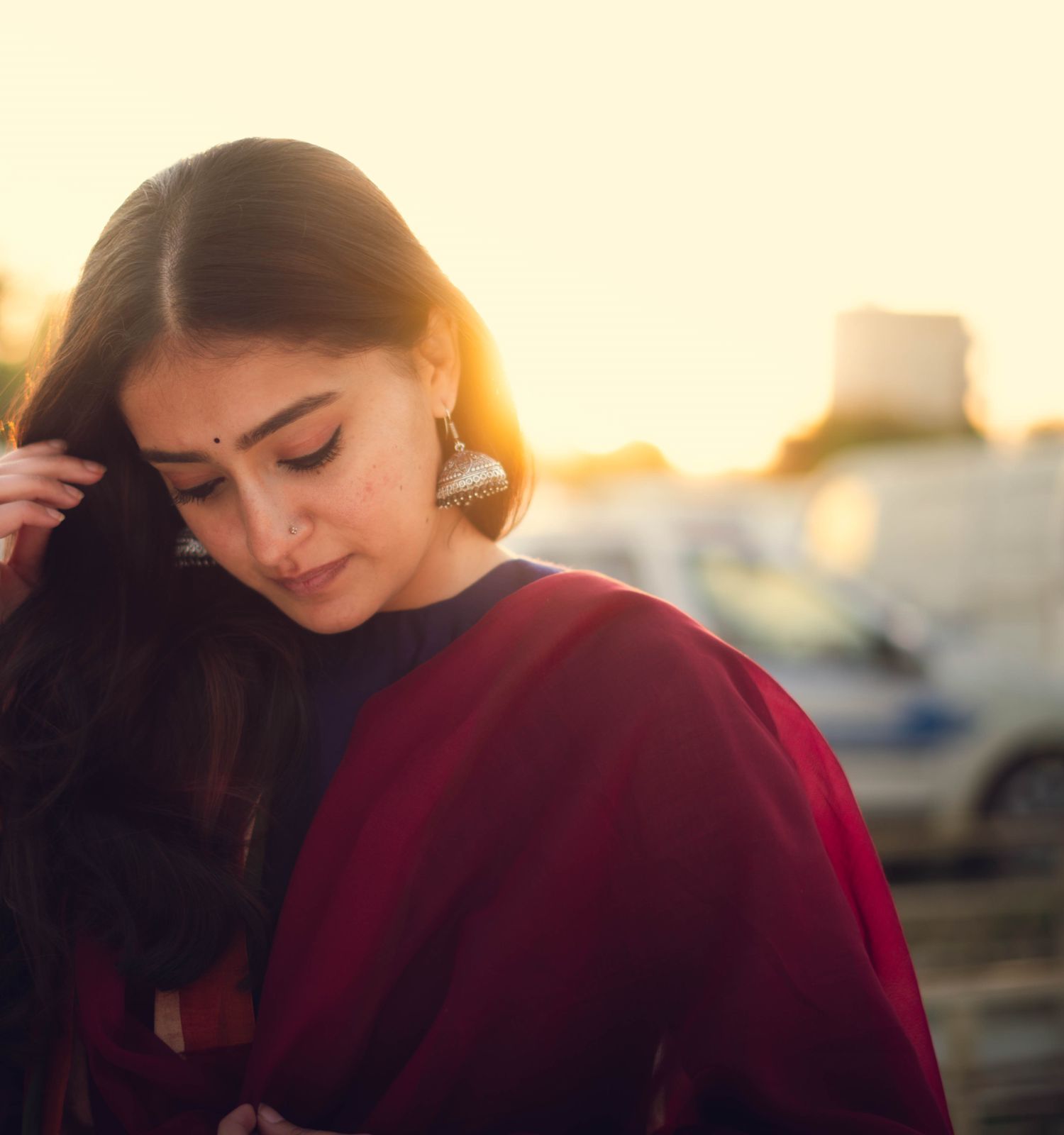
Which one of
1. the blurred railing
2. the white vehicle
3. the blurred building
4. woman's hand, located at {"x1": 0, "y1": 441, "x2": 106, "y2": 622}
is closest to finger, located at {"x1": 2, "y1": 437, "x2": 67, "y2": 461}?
woman's hand, located at {"x1": 0, "y1": 441, "x2": 106, "y2": 622}

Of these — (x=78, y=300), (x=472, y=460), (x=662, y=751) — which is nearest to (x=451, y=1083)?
(x=662, y=751)

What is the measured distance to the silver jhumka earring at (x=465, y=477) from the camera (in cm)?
159

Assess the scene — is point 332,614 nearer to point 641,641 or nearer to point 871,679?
point 641,641

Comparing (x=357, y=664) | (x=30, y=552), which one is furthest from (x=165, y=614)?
(x=357, y=664)

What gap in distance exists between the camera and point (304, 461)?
1427mm

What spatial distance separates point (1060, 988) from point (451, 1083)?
295cm

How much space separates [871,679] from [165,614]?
476cm

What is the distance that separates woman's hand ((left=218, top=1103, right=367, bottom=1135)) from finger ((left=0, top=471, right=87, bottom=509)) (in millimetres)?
909

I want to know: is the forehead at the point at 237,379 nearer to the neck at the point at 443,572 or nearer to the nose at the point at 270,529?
the nose at the point at 270,529

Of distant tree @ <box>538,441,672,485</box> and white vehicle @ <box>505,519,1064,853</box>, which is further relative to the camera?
distant tree @ <box>538,441,672,485</box>

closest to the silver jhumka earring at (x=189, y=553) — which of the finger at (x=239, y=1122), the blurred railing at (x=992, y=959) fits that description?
the finger at (x=239, y=1122)

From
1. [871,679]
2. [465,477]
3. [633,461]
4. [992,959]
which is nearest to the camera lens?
[465,477]

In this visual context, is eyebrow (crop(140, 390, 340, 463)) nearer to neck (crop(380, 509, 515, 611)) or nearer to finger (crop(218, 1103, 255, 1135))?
neck (crop(380, 509, 515, 611))

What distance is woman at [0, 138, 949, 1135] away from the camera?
4.25 ft
